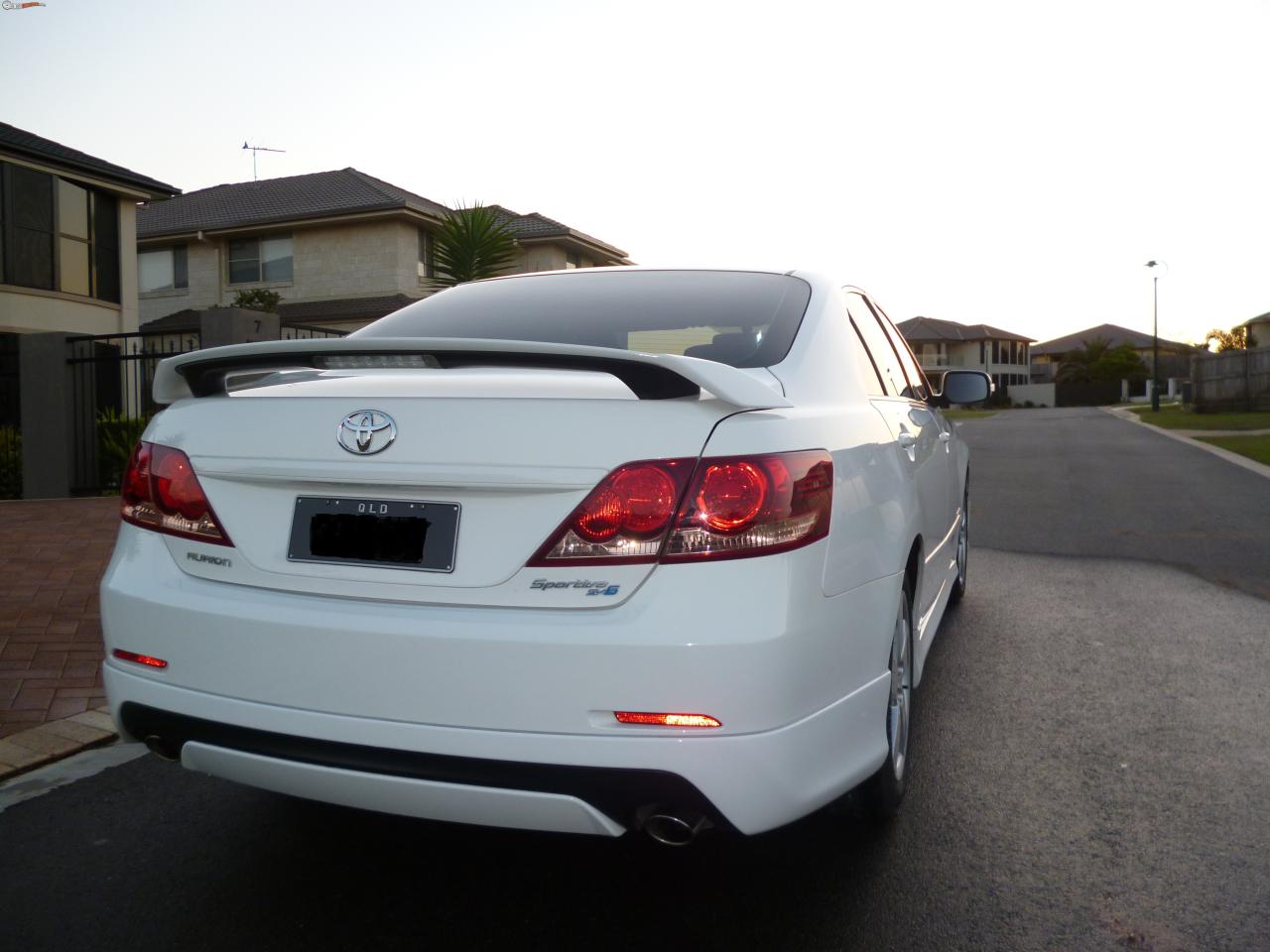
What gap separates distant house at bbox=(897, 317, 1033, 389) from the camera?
106 metres

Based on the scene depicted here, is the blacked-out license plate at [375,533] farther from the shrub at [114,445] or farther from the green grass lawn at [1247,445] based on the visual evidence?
the green grass lawn at [1247,445]

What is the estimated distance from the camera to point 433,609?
7.97 feet

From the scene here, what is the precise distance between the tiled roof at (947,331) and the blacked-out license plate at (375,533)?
341 ft

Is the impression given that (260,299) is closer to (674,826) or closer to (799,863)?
(799,863)

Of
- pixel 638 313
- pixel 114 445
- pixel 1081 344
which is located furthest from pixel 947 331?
pixel 638 313

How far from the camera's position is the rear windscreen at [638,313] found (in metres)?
3.34

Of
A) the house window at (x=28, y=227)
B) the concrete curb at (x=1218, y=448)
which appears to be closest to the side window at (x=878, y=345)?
the concrete curb at (x=1218, y=448)

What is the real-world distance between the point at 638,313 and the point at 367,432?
1235 millimetres

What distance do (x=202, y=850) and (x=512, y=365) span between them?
5.72 feet

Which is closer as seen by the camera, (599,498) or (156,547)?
(599,498)

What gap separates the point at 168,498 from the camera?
9.20ft

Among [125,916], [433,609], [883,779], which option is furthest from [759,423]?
[125,916]

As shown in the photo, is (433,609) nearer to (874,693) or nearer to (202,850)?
(874,693)

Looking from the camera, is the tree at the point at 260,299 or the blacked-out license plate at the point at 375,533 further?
the tree at the point at 260,299
